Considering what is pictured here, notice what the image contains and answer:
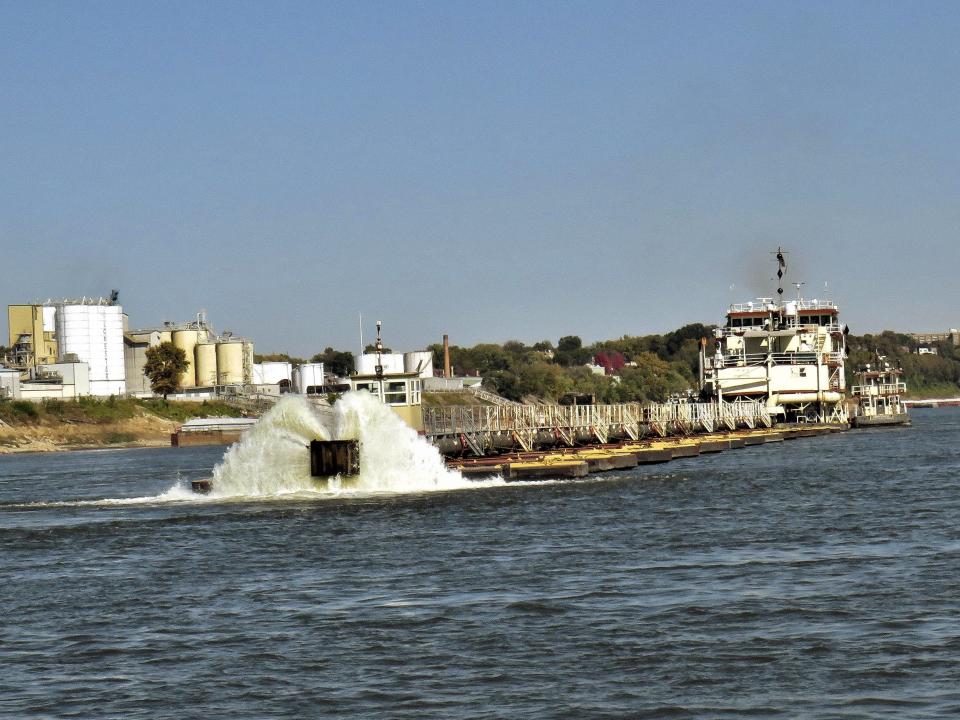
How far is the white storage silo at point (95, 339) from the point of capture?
157875 mm

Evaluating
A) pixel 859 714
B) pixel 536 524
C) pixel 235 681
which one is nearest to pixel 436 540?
pixel 536 524

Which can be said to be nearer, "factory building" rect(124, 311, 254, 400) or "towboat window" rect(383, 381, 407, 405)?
"towboat window" rect(383, 381, 407, 405)

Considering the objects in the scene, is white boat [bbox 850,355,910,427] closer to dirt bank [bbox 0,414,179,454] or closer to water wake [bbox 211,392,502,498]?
dirt bank [bbox 0,414,179,454]

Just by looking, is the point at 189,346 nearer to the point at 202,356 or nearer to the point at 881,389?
the point at 202,356

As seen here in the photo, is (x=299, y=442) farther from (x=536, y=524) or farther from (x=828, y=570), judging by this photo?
(x=828, y=570)

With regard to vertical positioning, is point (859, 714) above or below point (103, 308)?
below

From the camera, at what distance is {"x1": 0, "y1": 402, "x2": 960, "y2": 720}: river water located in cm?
1733

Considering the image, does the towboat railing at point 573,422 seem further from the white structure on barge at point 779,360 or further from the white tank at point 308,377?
the white tank at point 308,377

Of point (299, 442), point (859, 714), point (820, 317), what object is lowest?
point (859, 714)

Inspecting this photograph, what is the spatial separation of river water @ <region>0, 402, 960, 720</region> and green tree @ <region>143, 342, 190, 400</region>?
12279 centimetres

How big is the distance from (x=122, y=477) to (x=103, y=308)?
92324 mm

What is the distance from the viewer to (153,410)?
155000 mm

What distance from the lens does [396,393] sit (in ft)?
178

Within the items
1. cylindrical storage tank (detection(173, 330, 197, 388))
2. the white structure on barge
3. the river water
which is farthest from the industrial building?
the river water
